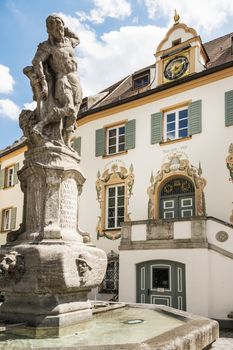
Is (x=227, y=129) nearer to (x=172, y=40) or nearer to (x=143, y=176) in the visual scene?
(x=143, y=176)

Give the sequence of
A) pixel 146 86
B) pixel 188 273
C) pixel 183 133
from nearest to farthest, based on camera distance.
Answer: pixel 188 273
pixel 183 133
pixel 146 86

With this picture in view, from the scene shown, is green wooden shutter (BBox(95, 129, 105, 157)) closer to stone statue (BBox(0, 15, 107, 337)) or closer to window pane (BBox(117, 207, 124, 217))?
window pane (BBox(117, 207, 124, 217))

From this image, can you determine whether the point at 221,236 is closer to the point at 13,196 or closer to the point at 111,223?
the point at 111,223

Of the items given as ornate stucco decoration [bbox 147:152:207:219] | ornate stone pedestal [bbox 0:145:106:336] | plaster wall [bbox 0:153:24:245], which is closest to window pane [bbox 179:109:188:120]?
ornate stucco decoration [bbox 147:152:207:219]

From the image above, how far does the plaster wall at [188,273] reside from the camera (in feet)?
38.0

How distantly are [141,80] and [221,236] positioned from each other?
364 inches

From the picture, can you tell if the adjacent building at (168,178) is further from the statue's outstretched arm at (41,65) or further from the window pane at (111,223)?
the statue's outstretched arm at (41,65)

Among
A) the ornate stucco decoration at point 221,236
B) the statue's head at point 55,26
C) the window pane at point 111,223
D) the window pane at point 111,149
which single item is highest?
the window pane at point 111,149

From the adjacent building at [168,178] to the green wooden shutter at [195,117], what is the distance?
44 mm

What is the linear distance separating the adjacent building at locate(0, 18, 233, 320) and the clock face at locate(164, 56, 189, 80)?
0.05 metres

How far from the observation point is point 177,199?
1491 cm

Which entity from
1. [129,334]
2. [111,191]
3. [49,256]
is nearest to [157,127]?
[111,191]

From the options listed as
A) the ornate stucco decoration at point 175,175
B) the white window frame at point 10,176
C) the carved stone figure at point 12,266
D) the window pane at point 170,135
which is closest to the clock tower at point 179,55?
the window pane at point 170,135

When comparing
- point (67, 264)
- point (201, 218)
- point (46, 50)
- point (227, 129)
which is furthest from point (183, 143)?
point (67, 264)
